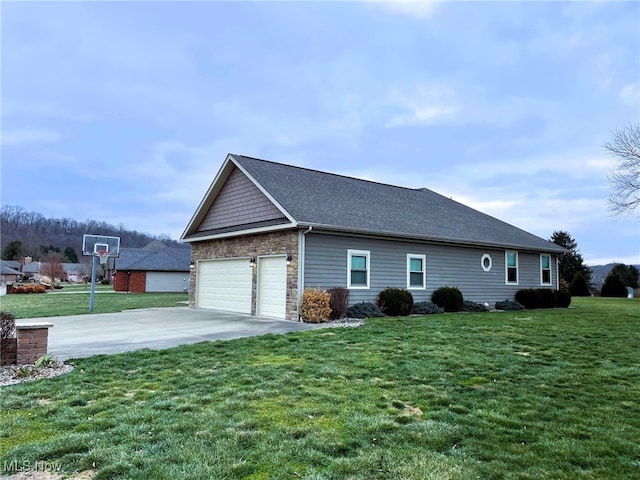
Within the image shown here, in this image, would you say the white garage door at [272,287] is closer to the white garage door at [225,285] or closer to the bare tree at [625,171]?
the white garage door at [225,285]

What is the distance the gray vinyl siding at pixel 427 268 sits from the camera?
1313 cm

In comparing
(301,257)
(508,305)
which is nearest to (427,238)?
(301,257)

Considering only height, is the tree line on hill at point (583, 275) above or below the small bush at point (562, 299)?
above

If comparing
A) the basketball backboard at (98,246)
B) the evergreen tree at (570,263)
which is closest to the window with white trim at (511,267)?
the basketball backboard at (98,246)

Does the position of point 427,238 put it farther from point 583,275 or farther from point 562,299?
point 583,275

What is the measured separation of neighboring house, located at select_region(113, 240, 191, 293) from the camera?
3644 centimetres

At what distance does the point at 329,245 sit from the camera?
13312 mm

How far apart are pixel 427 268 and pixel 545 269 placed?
28.1ft

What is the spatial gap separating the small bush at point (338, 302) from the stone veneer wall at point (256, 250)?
1049 mm

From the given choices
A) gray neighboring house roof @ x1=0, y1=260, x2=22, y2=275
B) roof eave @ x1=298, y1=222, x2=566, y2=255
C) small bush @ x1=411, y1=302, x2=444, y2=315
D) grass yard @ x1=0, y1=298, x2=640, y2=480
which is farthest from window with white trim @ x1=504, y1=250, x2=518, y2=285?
gray neighboring house roof @ x1=0, y1=260, x2=22, y2=275

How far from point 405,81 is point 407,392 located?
43.5 ft

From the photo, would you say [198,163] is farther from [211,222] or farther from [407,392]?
[407,392]

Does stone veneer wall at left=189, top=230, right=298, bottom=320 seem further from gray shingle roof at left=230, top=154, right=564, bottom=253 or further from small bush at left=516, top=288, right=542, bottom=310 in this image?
small bush at left=516, top=288, right=542, bottom=310

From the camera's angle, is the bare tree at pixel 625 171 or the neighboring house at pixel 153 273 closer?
the bare tree at pixel 625 171
